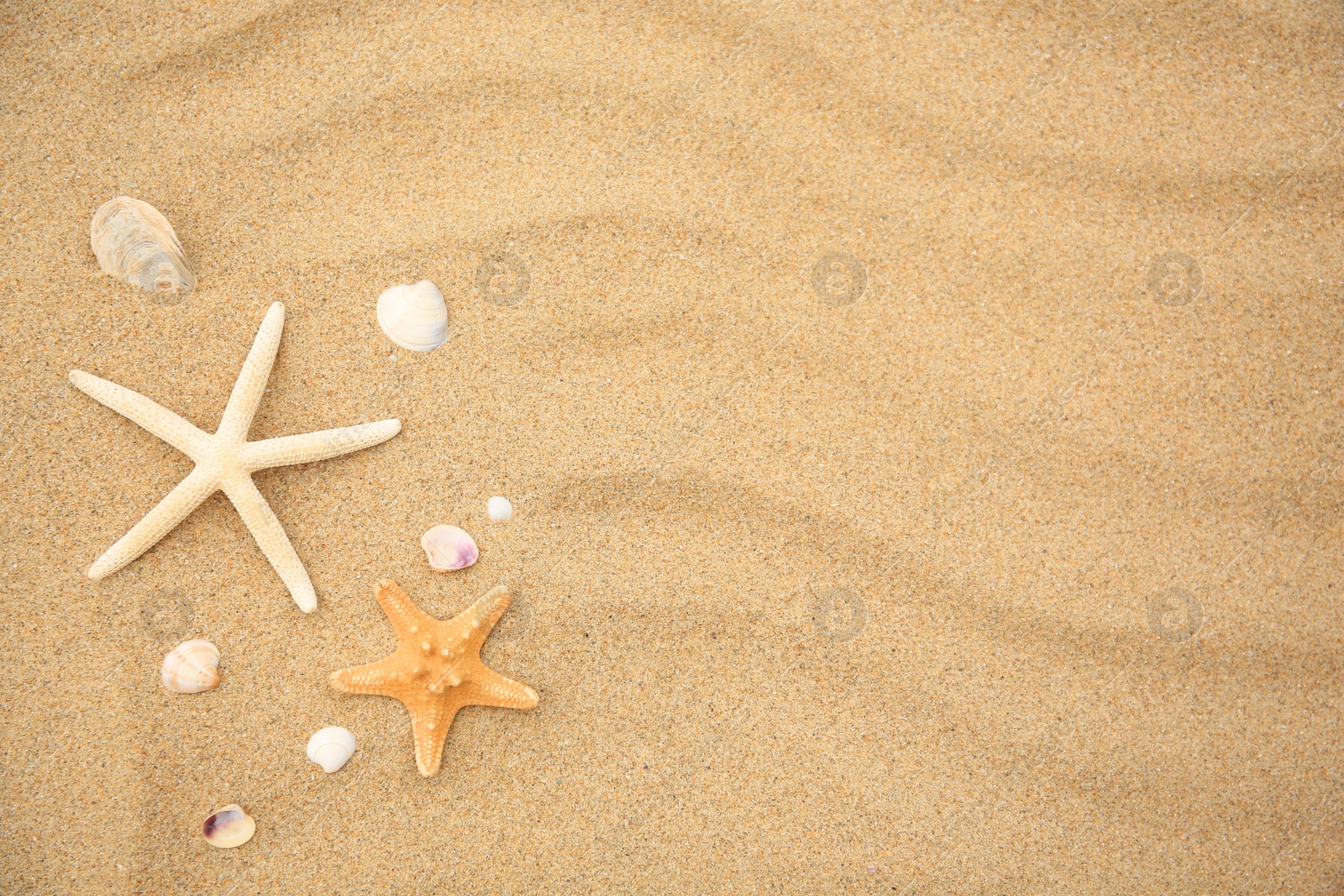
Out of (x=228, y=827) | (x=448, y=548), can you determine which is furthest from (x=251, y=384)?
(x=228, y=827)

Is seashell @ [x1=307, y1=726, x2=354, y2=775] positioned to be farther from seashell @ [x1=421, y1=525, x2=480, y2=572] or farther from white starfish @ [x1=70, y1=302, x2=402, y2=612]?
seashell @ [x1=421, y1=525, x2=480, y2=572]

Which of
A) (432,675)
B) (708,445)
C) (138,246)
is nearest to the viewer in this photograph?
(432,675)

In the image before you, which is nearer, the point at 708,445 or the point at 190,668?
the point at 190,668

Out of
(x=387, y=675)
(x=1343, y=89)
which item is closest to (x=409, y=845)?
(x=387, y=675)

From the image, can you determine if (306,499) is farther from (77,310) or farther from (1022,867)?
(1022,867)

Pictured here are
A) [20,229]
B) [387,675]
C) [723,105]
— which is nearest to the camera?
[387,675]

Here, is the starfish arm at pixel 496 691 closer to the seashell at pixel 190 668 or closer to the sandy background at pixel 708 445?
the sandy background at pixel 708 445

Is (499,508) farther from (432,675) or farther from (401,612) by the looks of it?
(432,675)
